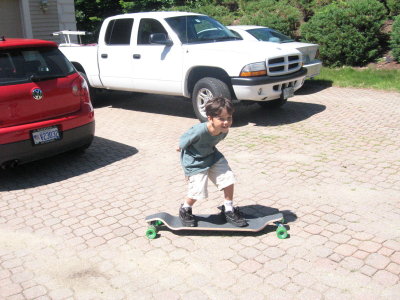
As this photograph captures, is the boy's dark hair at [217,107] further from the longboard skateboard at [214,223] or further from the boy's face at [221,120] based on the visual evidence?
the longboard skateboard at [214,223]

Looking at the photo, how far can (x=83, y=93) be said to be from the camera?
6.36 m

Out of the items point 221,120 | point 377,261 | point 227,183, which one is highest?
point 221,120

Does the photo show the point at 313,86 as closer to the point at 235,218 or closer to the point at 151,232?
the point at 235,218

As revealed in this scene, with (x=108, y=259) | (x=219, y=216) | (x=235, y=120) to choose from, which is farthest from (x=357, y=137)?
(x=108, y=259)

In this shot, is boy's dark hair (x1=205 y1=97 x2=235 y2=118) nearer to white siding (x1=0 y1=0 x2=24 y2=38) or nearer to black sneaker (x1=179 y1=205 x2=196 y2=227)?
black sneaker (x1=179 y1=205 x2=196 y2=227)

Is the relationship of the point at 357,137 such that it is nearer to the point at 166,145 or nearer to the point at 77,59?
the point at 166,145

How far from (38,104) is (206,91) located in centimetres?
317

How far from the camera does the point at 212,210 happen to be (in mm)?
4852

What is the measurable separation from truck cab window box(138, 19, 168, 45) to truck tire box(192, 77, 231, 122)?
1.57 m

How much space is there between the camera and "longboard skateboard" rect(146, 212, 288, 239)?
4.22 meters

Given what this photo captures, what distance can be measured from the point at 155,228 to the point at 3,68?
114 inches

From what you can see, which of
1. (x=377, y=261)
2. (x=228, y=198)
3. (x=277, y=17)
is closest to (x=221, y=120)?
(x=228, y=198)

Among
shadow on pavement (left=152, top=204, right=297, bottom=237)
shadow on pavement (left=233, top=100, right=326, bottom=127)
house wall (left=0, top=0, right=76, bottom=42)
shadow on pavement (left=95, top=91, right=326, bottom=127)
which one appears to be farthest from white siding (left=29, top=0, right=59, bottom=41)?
shadow on pavement (left=152, top=204, right=297, bottom=237)

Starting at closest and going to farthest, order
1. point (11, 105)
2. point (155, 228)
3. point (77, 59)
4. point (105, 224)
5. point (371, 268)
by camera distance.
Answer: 1. point (371, 268)
2. point (155, 228)
3. point (105, 224)
4. point (11, 105)
5. point (77, 59)
